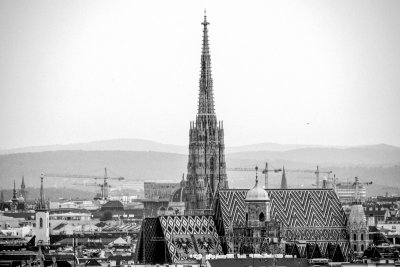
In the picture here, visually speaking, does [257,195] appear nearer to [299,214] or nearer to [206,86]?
[299,214]

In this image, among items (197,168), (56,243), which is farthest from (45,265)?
(56,243)

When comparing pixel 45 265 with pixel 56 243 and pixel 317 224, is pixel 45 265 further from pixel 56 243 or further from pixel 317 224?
pixel 56 243

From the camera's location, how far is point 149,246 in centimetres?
14050

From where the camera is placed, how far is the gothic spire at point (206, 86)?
545 ft

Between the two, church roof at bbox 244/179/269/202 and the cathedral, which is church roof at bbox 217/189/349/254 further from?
church roof at bbox 244/179/269/202

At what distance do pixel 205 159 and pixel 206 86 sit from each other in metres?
8.44

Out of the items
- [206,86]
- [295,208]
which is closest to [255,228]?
[295,208]

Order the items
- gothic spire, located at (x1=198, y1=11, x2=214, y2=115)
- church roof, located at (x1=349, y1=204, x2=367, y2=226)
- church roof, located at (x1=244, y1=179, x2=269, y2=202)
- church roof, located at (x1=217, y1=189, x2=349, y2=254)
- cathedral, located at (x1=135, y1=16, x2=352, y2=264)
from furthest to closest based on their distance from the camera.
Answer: gothic spire, located at (x1=198, y1=11, x2=214, y2=115) → church roof, located at (x1=349, y1=204, x2=367, y2=226) → church roof, located at (x1=217, y1=189, x2=349, y2=254) → church roof, located at (x1=244, y1=179, x2=269, y2=202) → cathedral, located at (x1=135, y1=16, x2=352, y2=264)

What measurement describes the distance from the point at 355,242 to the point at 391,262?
10233 millimetres

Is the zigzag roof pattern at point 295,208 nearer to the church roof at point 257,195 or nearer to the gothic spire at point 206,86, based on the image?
the church roof at point 257,195

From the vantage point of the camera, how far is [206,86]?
16800 cm

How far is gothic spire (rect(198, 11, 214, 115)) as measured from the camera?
166 meters

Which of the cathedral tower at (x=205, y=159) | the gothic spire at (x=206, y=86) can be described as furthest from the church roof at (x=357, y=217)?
the gothic spire at (x=206, y=86)

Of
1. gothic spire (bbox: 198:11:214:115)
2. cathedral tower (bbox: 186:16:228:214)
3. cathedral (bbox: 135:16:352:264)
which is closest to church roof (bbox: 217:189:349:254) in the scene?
cathedral (bbox: 135:16:352:264)
